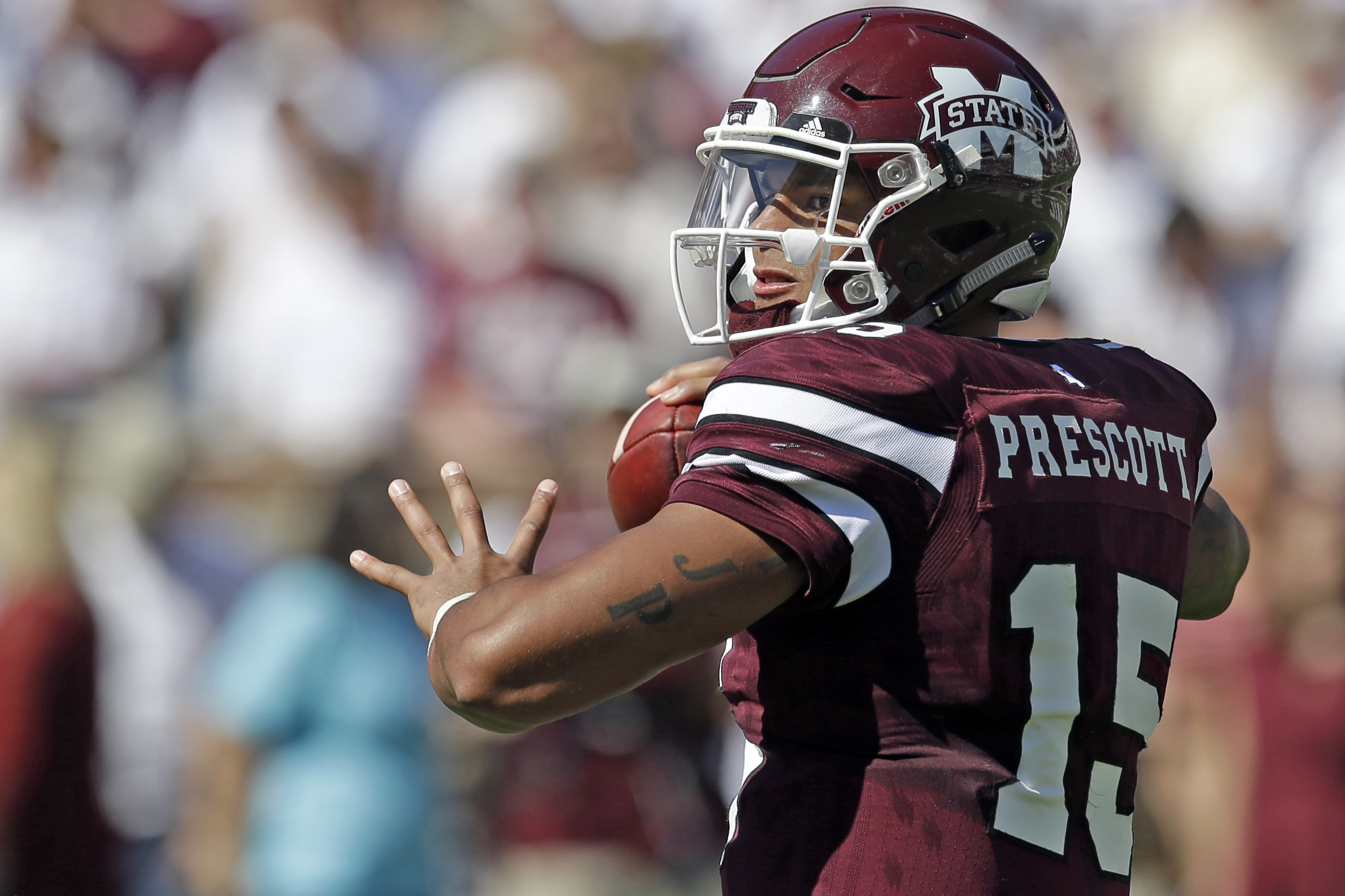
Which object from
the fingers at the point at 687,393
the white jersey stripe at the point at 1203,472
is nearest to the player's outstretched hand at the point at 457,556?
the fingers at the point at 687,393

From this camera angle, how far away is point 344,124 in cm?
764

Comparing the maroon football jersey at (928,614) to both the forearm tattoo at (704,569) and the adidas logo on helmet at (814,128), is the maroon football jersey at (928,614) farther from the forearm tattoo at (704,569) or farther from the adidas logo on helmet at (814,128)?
the adidas logo on helmet at (814,128)

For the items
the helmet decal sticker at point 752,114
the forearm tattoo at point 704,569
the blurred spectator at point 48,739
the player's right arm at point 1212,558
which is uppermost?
the helmet decal sticker at point 752,114

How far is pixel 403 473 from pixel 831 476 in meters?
4.20

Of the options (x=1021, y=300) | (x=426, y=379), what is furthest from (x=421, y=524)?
(x=426, y=379)

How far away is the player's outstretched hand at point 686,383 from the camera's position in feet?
7.41

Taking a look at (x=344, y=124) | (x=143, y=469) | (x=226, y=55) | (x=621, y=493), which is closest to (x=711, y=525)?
(x=621, y=493)

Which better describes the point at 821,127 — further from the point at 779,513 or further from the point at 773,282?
the point at 779,513

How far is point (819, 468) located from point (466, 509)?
551 mm

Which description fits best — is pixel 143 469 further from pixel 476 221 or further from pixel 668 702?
pixel 668 702

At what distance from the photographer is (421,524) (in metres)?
2.13

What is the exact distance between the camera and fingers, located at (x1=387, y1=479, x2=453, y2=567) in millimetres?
2072

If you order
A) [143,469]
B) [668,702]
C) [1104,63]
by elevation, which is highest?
[1104,63]

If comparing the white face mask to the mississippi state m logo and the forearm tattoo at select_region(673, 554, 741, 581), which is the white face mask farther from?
the forearm tattoo at select_region(673, 554, 741, 581)
